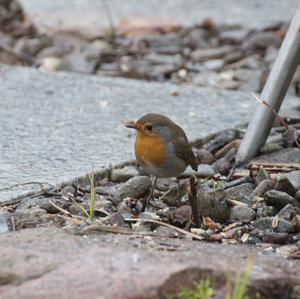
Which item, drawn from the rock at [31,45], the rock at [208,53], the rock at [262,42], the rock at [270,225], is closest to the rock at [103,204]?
the rock at [270,225]

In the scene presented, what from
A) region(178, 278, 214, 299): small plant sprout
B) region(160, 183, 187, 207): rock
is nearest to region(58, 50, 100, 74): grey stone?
region(160, 183, 187, 207): rock

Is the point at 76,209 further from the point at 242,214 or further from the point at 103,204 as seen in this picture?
the point at 242,214

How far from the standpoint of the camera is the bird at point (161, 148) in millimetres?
3992

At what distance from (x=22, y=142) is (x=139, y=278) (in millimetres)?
2061

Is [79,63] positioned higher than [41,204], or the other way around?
[79,63]

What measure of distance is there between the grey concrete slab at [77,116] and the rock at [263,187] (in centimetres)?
76

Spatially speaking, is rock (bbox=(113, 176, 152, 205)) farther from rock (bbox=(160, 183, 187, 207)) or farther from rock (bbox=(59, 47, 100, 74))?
rock (bbox=(59, 47, 100, 74))

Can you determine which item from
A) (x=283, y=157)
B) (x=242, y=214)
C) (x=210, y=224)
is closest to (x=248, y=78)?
(x=283, y=157)

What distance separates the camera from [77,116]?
201 inches

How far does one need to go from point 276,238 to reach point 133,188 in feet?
2.51

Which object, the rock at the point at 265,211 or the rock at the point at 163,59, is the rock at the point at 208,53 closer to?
the rock at the point at 163,59

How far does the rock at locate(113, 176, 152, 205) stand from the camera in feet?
12.6

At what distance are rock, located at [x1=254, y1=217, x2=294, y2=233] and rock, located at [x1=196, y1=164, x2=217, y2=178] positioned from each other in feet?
2.37

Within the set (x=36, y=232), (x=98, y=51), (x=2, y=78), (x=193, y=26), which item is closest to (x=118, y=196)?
(x=36, y=232)
